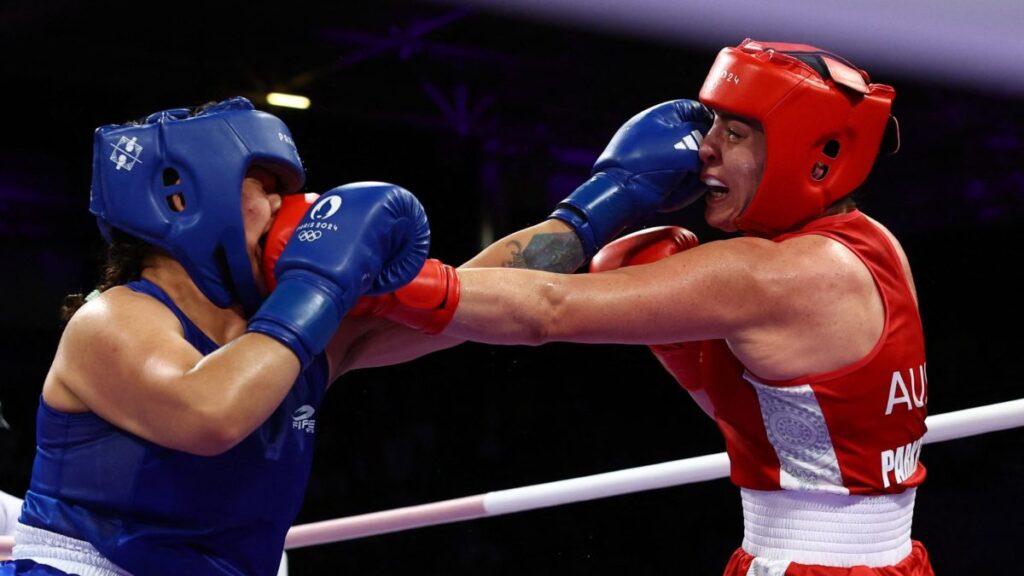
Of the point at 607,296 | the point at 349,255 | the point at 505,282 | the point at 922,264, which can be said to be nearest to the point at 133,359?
the point at 349,255

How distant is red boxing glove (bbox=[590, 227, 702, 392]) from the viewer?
2168 mm

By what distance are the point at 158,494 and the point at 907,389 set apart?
1.26m

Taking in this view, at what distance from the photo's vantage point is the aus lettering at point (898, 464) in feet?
6.35

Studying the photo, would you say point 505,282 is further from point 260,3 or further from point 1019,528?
point 260,3

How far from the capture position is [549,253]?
7.06 feet

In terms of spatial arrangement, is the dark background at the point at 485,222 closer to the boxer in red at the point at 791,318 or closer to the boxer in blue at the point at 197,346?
the boxer in red at the point at 791,318

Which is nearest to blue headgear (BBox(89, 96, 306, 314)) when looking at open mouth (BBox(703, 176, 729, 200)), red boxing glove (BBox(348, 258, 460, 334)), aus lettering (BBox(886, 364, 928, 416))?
red boxing glove (BBox(348, 258, 460, 334))

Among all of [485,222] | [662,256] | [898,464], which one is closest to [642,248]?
[662,256]

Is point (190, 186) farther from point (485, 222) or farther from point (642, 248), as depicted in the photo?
point (485, 222)

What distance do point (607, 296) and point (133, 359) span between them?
76cm

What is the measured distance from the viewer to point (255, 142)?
5.86ft

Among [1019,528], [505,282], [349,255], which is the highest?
[349,255]

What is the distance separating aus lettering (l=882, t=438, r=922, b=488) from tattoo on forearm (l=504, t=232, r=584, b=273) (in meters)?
0.66

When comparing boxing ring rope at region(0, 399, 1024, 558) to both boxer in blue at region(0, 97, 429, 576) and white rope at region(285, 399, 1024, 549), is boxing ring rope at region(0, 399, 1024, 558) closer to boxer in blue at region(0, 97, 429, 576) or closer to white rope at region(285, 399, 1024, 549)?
white rope at region(285, 399, 1024, 549)
